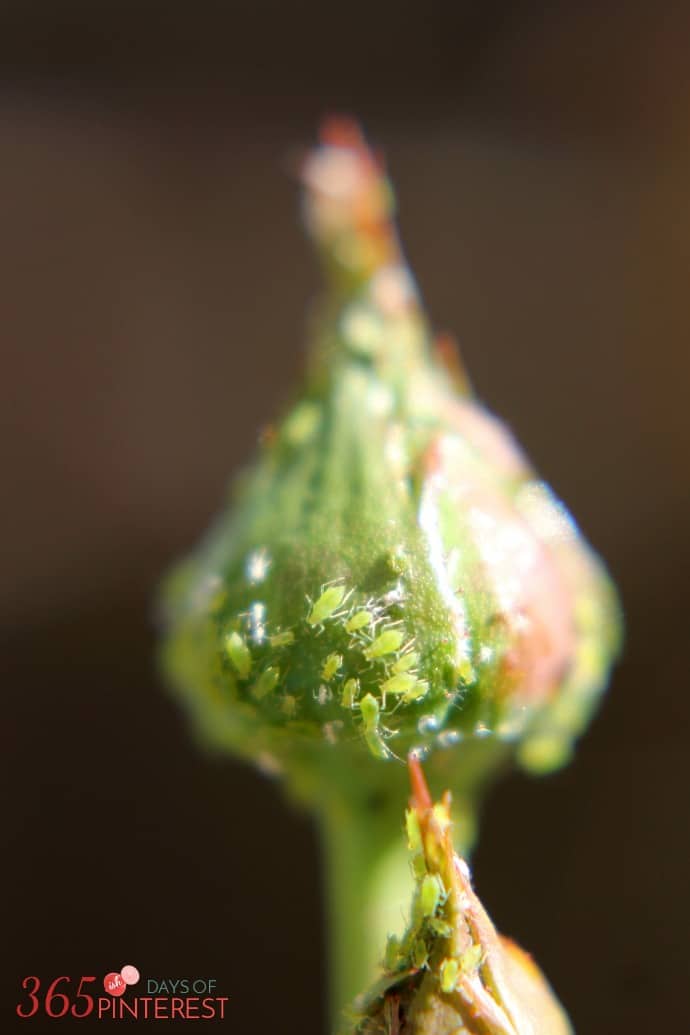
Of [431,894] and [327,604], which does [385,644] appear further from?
[431,894]

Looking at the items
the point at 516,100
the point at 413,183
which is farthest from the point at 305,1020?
the point at 516,100

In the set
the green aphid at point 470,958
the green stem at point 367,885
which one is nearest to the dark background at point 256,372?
the green stem at point 367,885

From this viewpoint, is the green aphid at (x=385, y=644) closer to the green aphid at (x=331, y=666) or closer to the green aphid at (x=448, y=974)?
the green aphid at (x=331, y=666)

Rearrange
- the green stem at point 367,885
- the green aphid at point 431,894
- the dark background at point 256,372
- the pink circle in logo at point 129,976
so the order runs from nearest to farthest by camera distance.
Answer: the green aphid at point 431,894 → the green stem at point 367,885 → the pink circle in logo at point 129,976 → the dark background at point 256,372

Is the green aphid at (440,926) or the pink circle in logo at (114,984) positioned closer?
the green aphid at (440,926)

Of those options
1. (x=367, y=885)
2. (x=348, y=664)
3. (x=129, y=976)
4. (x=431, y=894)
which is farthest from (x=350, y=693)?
(x=129, y=976)

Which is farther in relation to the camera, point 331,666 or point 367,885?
point 367,885

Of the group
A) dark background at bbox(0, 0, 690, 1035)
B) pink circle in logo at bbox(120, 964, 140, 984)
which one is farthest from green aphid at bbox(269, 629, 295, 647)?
dark background at bbox(0, 0, 690, 1035)
